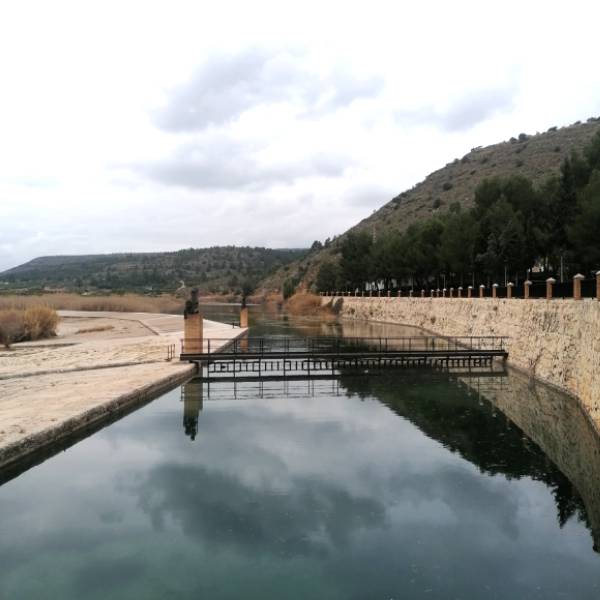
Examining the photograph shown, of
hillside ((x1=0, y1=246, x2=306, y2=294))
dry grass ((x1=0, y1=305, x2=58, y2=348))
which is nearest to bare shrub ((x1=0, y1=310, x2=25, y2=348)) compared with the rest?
dry grass ((x1=0, y1=305, x2=58, y2=348))

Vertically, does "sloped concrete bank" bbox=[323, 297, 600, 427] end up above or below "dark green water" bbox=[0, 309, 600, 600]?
above

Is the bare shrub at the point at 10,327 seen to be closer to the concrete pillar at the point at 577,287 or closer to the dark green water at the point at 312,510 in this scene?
the dark green water at the point at 312,510

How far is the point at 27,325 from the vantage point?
3189 centimetres

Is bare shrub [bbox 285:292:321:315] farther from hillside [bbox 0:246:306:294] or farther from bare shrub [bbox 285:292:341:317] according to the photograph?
hillside [bbox 0:246:306:294]

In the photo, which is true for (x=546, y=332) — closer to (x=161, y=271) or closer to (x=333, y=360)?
(x=333, y=360)

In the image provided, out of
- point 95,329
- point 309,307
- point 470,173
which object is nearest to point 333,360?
point 95,329

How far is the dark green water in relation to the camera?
6.87 metres

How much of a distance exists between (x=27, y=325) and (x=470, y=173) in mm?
70149

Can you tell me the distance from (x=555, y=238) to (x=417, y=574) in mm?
26927

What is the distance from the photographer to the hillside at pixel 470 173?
70.3 meters

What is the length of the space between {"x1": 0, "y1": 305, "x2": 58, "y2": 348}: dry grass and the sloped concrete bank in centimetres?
2359

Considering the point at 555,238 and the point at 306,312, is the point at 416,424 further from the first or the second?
the point at 306,312

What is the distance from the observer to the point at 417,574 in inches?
275

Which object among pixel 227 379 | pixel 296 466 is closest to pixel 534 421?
pixel 296 466
